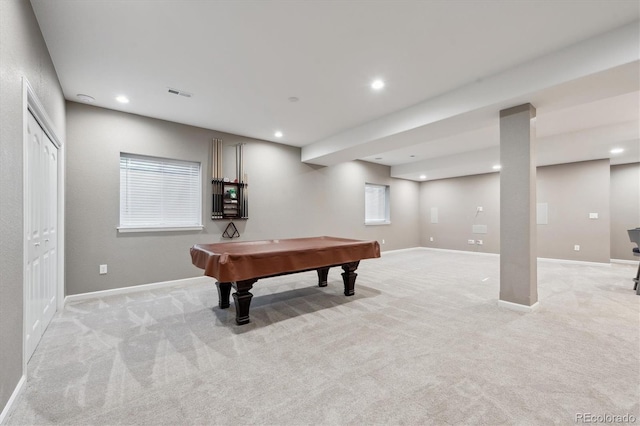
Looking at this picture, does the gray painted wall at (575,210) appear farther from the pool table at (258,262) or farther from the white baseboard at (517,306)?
the pool table at (258,262)

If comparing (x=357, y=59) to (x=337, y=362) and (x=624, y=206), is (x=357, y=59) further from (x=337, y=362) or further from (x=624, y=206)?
(x=624, y=206)

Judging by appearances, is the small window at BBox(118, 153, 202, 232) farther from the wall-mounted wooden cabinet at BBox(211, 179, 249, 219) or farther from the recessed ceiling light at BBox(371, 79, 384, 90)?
the recessed ceiling light at BBox(371, 79, 384, 90)

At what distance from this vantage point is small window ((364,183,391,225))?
26.0 ft

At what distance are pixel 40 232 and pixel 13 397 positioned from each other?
5.31 ft

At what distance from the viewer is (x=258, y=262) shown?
9.00 feet

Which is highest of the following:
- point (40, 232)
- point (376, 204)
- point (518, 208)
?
point (376, 204)

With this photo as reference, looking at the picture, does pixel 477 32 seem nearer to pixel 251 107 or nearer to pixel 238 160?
pixel 251 107

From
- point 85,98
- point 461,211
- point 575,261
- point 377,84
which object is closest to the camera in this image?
point 377,84

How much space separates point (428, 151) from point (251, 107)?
4449 millimetres

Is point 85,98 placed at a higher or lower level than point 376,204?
higher

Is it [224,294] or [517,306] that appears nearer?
[517,306]

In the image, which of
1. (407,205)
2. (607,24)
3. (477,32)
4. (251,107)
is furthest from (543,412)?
(407,205)

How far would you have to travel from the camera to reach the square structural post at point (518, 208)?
3.12 m

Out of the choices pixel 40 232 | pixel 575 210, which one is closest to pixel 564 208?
pixel 575 210
